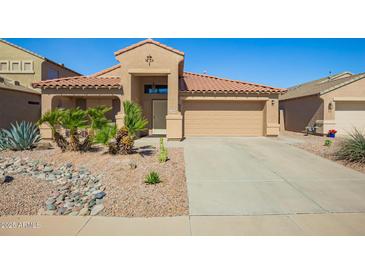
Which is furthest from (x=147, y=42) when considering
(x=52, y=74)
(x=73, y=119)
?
(x=52, y=74)

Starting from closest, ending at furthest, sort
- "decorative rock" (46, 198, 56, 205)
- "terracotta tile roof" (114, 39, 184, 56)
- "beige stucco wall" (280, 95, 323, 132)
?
"decorative rock" (46, 198, 56, 205), "terracotta tile roof" (114, 39, 184, 56), "beige stucco wall" (280, 95, 323, 132)

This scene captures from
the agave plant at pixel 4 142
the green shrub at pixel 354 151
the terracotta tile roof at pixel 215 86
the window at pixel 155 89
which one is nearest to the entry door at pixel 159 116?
the window at pixel 155 89

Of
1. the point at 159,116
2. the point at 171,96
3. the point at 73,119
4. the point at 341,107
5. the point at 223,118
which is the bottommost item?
the point at 73,119

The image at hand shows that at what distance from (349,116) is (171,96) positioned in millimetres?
12899

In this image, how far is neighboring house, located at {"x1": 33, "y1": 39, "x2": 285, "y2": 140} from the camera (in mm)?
11852

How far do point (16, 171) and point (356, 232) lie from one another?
334 inches

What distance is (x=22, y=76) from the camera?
64.3 ft

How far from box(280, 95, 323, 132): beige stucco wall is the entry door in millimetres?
11113

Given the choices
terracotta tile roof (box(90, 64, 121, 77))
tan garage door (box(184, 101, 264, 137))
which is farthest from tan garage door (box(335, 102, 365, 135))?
terracotta tile roof (box(90, 64, 121, 77))

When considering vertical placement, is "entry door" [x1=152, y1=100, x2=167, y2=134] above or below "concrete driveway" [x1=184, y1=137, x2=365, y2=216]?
above

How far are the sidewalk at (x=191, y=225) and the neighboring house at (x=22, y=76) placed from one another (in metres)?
15.0

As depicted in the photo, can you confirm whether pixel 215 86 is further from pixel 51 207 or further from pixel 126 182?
pixel 51 207

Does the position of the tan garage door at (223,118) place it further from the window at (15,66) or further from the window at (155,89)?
the window at (15,66)

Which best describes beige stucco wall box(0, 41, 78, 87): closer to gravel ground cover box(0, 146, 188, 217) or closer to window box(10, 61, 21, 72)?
window box(10, 61, 21, 72)
